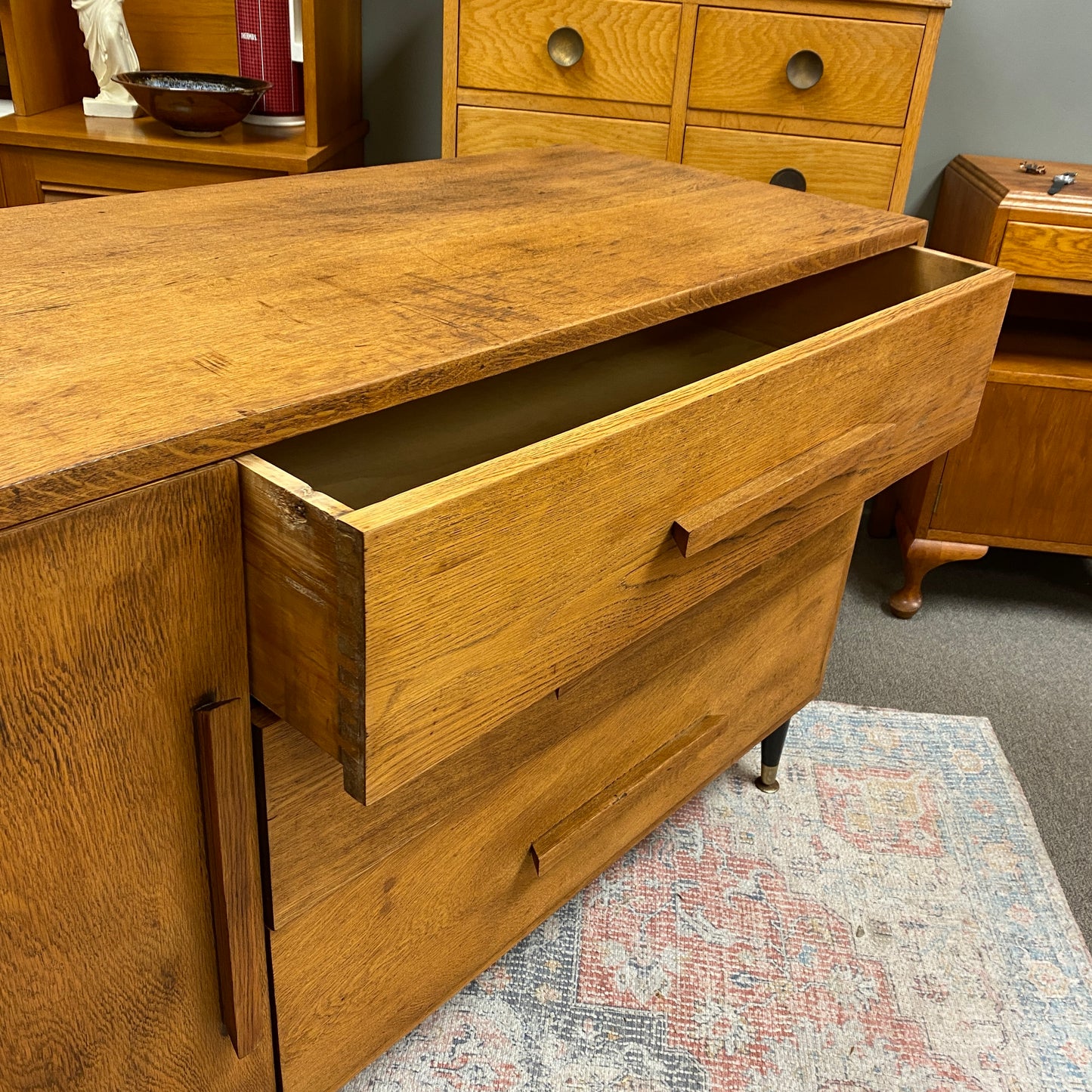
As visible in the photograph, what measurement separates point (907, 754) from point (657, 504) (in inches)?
36.2

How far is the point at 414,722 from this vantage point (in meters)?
0.50

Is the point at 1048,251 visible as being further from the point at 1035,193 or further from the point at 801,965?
the point at 801,965

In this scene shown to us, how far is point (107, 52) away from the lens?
1.56m

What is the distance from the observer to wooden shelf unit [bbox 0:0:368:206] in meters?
1.45

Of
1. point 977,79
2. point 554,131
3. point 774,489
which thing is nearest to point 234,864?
point 774,489

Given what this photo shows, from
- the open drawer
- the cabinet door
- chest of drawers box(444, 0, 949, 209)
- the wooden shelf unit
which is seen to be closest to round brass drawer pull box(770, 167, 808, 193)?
chest of drawers box(444, 0, 949, 209)

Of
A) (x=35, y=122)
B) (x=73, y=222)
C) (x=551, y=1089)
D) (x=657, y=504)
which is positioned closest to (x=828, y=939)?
(x=551, y=1089)

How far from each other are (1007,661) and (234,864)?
134 centimetres

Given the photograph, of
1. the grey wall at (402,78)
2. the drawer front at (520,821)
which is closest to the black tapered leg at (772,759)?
Result: the drawer front at (520,821)

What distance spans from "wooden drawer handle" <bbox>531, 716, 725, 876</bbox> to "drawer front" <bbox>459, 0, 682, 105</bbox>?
34.3 inches

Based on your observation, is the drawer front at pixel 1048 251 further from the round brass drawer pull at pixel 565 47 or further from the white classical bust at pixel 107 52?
the white classical bust at pixel 107 52

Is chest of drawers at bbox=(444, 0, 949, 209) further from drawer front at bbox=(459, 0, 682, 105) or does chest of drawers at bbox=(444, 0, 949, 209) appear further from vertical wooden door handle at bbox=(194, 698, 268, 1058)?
vertical wooden door handle at bbox=(194, 698, 268, 1058)

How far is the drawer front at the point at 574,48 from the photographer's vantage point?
1.35 metres

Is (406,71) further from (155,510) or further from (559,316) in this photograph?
(155,510)
